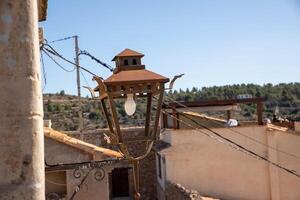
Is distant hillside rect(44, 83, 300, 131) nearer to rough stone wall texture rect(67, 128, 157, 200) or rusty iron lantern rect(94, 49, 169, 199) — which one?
rough stone wall texture rect(67, 128, 157, 200)

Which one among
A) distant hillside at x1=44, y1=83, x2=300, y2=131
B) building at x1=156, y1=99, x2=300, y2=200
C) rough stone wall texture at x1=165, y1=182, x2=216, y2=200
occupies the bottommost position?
rough stone wall texture at x1=165, y1=182, x2=216, y2=200

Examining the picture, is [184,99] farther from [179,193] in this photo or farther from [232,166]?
[179,193]

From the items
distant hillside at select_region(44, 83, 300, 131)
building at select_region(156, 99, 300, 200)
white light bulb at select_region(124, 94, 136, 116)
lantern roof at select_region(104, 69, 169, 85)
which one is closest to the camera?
lantern roof at select_region(104, 69, 169, 85)

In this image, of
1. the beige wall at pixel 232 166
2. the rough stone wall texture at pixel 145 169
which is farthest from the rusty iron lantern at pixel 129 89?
the rough stone wall texture at pixel 145 169

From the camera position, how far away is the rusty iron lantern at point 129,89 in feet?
14.0

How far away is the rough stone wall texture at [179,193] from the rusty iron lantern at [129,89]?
10.3 m

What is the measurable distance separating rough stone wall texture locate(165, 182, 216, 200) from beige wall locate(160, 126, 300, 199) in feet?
1.22

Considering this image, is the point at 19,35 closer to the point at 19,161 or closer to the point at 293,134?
the point at 19,161

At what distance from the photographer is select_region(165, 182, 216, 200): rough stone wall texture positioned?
14.9m

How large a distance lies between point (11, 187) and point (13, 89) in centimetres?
46

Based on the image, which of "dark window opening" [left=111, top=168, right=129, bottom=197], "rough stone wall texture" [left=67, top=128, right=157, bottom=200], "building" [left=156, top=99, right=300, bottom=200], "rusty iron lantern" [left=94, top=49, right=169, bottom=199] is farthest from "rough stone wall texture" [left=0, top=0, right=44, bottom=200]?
"dark window opening" [left=111, top=168, right=129, bottom=197]

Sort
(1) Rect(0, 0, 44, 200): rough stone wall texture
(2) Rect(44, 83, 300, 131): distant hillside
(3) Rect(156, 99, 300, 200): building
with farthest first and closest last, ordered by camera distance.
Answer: (2) Rect(44, 83, 300, 131): distant hillside < (3) Rect(156, 99, 300, 200): building < (1) Rect(0, 0, 44, 200): rough stone wall texture

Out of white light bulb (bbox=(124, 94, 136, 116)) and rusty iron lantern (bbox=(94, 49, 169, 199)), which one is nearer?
rusty iron lantern (bbox=(94, 49, 169, 199))

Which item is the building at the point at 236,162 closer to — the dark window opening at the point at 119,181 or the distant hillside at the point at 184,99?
the dark window opening at the point at 119,181
